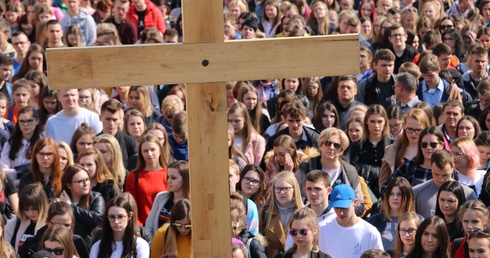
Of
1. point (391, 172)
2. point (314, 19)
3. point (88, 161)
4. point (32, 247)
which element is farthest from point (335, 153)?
point (314, 19)

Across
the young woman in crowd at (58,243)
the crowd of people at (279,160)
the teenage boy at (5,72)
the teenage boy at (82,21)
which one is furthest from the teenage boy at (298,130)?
the teenage boy at (82,21)

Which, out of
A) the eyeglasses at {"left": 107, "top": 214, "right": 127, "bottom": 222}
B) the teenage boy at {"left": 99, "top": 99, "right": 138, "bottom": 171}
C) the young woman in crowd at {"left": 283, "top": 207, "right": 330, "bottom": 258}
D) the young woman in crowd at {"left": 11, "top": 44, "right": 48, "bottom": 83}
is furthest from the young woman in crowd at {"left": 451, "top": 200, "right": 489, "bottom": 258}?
the young woman in crowd at {"left": 11, "top": 44, "right": 48, "bottom": 83}

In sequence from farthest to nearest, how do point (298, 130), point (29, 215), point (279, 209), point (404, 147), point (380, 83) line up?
point (380, 83)
point (298, 130)
point (404, 147)
point (279, 209)
point (29, 215)

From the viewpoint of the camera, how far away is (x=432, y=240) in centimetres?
940

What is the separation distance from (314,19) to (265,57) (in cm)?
1207

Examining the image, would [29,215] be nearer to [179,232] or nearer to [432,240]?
[179,232]

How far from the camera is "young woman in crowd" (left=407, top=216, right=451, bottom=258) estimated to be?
9.40m

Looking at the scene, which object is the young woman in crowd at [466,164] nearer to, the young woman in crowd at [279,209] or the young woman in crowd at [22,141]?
the young woman in crowd at [279,209]

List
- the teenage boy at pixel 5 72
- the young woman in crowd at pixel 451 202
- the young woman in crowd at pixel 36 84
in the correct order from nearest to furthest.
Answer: the young woman in crowd at pixel 451 202 → the young woman in crowd at pixel 36 84 → the teenage boy at pixel 5 72

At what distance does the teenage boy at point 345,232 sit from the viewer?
32.1 ft

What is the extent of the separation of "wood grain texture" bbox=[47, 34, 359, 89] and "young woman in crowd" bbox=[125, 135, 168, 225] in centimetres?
485

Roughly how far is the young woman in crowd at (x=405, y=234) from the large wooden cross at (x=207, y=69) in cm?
326

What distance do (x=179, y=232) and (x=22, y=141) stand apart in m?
3.44

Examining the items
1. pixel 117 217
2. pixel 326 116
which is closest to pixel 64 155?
pixel 117 217
